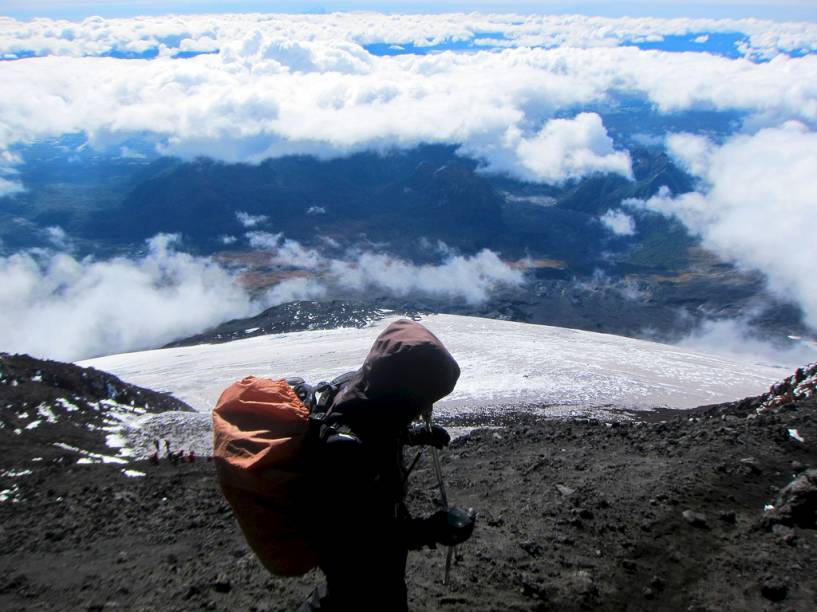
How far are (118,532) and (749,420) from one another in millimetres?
12645

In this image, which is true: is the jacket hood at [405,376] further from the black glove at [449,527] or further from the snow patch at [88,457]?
the snow patch at [88,457]

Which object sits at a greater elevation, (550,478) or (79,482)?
(550,478)

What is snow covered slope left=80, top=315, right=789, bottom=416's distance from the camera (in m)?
37.7

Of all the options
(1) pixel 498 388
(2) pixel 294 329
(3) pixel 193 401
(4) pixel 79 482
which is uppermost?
(4) pixel 79 482

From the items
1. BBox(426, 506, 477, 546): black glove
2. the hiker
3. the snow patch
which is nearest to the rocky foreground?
the hiker

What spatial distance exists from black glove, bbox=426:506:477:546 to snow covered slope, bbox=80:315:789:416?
87.9 ft

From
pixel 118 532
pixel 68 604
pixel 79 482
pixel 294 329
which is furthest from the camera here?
pixel 294 329

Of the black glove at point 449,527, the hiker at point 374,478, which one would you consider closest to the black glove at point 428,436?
the hiker at point 374,478

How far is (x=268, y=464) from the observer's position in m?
4.80

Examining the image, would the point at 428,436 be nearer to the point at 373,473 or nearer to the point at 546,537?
the point at 373,473

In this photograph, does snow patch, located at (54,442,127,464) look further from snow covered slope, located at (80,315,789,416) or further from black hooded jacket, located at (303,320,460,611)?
black hooded jacket, located at (303,320,460,611)

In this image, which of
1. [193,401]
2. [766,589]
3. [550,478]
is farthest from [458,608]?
[193,401]

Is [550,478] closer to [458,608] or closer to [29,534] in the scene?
[458,608]

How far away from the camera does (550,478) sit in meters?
11.4
